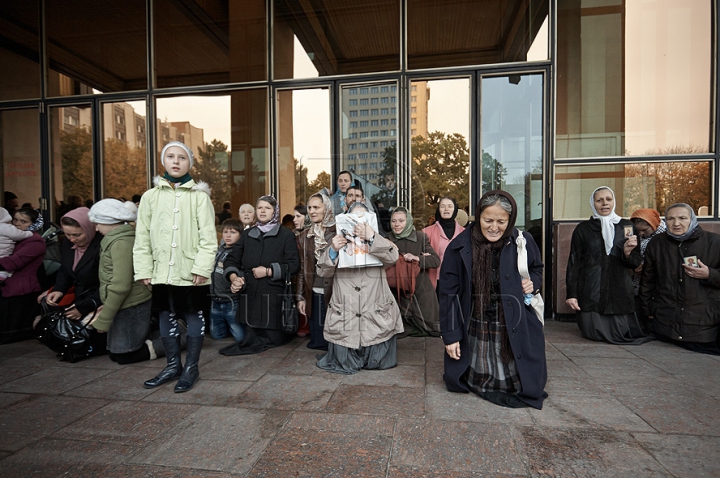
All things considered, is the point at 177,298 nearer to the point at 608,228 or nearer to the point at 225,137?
the point at 608,228

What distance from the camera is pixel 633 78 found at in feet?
19.9

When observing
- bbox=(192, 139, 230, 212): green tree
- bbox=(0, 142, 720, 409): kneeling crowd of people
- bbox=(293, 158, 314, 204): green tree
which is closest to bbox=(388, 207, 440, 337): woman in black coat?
bbox=(0, 142, 720, 409): kneeling crowd of people

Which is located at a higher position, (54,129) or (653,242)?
(54,129)

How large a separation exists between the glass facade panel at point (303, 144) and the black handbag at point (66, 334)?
3614 mm

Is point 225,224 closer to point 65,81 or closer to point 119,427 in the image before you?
point 119,427

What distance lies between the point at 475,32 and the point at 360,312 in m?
5.22

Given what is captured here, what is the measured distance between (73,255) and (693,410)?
18.9 feet

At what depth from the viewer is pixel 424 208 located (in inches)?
257

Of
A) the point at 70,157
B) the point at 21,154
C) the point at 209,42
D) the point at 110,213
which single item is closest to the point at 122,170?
the point at 70,157

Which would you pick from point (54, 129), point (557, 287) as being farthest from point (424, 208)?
point (54, 129)

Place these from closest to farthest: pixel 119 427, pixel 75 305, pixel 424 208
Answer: pixel 119 427 < pixel 75 305 < pixel 424 208

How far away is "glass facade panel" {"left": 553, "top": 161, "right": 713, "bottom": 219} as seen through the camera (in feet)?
19.0

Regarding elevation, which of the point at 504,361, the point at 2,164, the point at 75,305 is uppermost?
the point at 2,164

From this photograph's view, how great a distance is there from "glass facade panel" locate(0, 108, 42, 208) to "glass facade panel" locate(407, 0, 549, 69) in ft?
23.7
